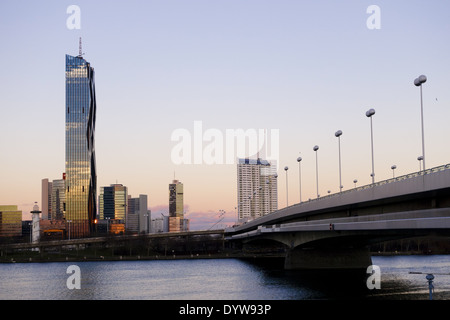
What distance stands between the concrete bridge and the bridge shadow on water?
364 cm

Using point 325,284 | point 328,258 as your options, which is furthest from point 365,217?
point 328,258

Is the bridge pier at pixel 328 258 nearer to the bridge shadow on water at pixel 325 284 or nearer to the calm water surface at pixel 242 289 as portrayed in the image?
the bridge shadow on water at pixel 325 284

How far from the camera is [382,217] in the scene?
55688 millimetres

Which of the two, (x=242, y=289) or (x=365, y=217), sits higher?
(x=365, y=217)

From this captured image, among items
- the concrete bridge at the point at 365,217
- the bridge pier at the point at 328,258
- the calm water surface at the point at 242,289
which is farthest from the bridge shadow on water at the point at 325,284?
the concrete bridge at the point at 365,217

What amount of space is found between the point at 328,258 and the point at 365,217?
134 ft

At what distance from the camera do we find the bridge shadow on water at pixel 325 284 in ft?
208

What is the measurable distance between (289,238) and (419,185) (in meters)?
55.1

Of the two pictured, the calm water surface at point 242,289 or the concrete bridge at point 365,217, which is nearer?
the concrete bridge at point 365,217

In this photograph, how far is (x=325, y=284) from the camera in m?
74.9

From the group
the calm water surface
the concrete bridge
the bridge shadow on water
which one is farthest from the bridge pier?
the calm water surface

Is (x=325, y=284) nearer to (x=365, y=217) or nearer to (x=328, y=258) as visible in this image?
(x=365, y=217)
